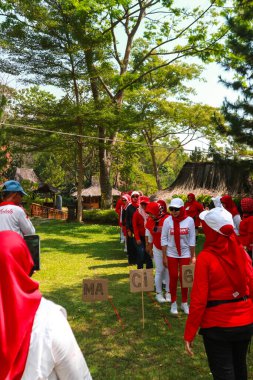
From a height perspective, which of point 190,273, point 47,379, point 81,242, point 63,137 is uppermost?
point 63,137

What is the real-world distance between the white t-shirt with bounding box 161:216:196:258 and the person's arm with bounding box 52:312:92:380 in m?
4.33

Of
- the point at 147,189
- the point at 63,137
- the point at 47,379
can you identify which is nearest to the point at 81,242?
the point at 63,137

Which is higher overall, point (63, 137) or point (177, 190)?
point (63, 137)

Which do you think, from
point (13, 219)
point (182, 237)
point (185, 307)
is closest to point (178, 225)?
point (182, 237)

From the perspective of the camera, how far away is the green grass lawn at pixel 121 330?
4.14 meters

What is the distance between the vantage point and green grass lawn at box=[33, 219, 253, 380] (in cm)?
414

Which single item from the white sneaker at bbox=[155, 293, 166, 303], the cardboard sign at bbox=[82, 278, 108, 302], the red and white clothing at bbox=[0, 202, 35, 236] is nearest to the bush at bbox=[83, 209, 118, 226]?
the white sneaker at bbox=[155, 293, 166, 303]

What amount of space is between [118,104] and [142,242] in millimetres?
15565

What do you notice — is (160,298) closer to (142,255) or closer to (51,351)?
(142,255)

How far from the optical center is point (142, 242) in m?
7.85

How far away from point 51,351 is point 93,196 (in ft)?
129

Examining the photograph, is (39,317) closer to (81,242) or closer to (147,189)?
(81,242)

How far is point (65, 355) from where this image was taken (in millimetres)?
1480

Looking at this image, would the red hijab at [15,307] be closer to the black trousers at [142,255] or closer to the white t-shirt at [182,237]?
the white t-shirt at [182,237]
